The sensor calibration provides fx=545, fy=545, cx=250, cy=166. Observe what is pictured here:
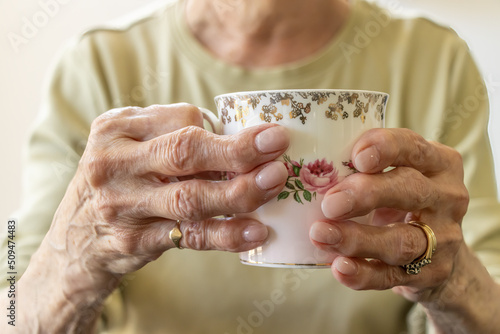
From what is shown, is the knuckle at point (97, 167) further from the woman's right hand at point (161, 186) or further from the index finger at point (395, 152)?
the index finger at point (395, 152)

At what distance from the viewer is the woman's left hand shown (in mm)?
582

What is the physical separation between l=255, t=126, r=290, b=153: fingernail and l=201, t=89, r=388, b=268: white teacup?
0.06 ft

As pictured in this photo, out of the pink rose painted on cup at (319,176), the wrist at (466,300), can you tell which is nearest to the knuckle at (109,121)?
the pink rose painted on cup at (319,176)

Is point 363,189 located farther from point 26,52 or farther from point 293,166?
point 26,52

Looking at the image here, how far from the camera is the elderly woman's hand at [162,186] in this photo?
1.85 ft

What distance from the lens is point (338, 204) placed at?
576mm

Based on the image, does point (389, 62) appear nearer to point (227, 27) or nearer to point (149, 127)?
point (227, 27)

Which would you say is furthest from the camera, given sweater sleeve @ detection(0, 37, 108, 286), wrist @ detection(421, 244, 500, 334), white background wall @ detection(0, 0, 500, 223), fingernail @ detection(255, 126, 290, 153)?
white background wall @ detection(0, 0, 500, 223)

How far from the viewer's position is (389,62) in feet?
3.74

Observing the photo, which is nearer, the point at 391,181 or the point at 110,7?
the point at 391,181

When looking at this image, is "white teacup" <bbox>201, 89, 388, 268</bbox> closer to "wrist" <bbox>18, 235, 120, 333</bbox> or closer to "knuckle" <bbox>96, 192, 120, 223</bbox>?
"knuckle" <bbox>96, 192, 120, 223</bbox>

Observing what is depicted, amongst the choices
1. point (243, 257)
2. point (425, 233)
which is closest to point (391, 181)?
point (425, 233)

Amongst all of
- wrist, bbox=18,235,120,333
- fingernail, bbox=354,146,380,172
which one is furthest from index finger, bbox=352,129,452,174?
wrist, bbox=18,235,120,333

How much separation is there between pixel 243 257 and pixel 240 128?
0.16m
